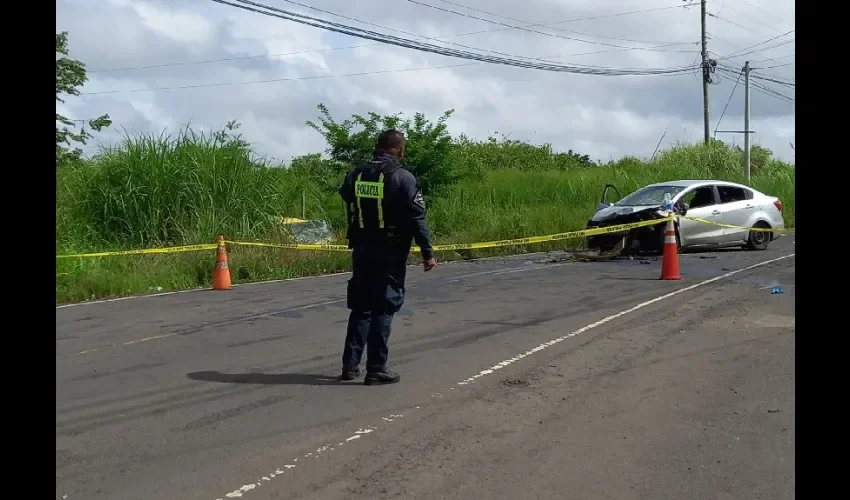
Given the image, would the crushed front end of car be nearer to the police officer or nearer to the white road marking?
the white road marking

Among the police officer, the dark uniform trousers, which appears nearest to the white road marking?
the dark uniform trousers

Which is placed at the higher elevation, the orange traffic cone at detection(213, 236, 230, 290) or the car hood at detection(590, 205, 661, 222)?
the car hood at detection(590, 205, 661, 222)

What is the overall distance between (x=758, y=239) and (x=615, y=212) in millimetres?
3531

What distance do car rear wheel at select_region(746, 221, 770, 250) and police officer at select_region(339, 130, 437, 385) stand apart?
13030 millimetres

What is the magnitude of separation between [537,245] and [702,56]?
2433 cm

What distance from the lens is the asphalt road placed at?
181 inches

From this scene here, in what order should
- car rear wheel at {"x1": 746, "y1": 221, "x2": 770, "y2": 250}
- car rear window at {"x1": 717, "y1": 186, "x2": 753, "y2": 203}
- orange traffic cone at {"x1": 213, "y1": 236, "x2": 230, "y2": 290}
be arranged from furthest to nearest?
1. car rear wheel at {"x1": 746, "y1": 221, "x2": 770, "y2": 250}
2. car rear window at {"x1": 717, "y1": 186, "x2": 753, "y2": 203}
3. orange traffic cone at {"x1": 213, "y1": 236, "x2": 230, "y2": 290}

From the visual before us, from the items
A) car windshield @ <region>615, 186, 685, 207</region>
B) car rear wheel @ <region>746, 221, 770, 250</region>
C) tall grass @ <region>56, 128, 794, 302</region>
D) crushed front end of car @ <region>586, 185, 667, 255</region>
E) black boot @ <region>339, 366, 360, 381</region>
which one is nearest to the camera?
black boot @ <region>339, 366, 360, 381</region>

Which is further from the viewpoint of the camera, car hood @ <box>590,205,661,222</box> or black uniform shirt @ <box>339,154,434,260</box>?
car hood @ <box>590,205,661,222</box>

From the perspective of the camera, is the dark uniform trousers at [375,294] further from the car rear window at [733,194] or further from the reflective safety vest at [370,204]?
the car rear window at [733,194]

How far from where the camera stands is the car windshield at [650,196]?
1700cm
